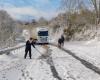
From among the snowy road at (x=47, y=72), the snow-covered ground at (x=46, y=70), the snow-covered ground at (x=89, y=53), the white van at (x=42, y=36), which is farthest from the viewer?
the white van at (x=42, y=36)

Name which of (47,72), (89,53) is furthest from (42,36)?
(47,72)

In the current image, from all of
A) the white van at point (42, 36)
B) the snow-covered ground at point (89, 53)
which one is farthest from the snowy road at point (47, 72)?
the white van at point (42, 36)

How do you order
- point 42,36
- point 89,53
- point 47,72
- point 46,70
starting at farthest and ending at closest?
point 42,36 → point 89,53 → point 46,70 → point 47,72

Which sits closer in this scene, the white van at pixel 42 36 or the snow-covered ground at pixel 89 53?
the snow-covered ground at pixel 89 53

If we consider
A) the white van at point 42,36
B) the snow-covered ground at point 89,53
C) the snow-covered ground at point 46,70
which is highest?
the white van at point 42,36

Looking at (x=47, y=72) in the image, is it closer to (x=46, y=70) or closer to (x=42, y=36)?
(x=46, y=70)

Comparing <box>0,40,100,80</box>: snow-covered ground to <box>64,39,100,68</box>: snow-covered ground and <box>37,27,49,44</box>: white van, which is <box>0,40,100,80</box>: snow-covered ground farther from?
<box>37,27,49,44</box>: white van

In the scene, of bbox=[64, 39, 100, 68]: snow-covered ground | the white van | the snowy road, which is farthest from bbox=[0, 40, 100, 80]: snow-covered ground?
the white van

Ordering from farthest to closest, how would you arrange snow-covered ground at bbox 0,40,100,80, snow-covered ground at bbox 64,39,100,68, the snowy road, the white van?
the white van
snow-covered ground at bbox 64,39,100,68
snow-covered ground at bbox 0,40,100,80
the snowy road

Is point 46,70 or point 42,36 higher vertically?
point 42,36

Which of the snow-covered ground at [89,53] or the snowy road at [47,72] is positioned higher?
the snowy road at [47,72]

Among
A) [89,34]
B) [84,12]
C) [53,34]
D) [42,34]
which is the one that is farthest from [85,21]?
[53,34]

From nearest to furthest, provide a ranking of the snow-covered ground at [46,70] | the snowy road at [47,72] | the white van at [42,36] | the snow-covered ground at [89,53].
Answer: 1. the snowy road at [47,72]
2. the snow-covered ground at [46,70]
3. the snow-covered ground at [89,53]
4. the white van at [42,36]

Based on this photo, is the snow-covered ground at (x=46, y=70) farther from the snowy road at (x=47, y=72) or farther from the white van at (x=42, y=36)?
the white van at (x=42, y=36)
